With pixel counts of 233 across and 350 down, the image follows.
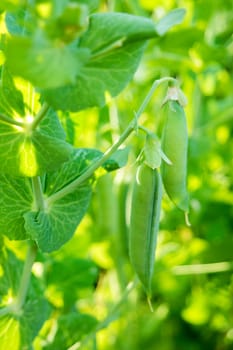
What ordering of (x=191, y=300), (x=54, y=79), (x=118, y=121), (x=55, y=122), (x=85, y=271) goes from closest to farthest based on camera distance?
1. (x=54, y=79)
2. (x=55, y=122)
3. (x=85, y=271)
4. (x=118, y=121)
5. (x=191, y=300)

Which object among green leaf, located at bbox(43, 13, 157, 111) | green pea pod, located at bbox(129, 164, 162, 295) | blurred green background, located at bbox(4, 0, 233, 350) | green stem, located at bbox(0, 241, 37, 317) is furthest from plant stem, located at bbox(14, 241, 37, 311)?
blurred green background, located at bbox(4, 0, 233, 350)

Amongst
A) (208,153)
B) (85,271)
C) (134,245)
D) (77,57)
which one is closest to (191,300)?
(208,153)

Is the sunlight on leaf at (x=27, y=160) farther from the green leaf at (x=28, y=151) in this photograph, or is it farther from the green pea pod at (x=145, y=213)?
the green pea pod at (x=145, y=213)

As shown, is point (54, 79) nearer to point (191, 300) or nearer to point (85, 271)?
point (85, 271)

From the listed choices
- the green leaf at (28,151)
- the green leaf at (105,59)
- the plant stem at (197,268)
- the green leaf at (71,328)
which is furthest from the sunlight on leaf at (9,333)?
the plant stem at (197,268)

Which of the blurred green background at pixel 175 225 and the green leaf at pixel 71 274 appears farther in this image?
the blurred green background at pixel 175 225
